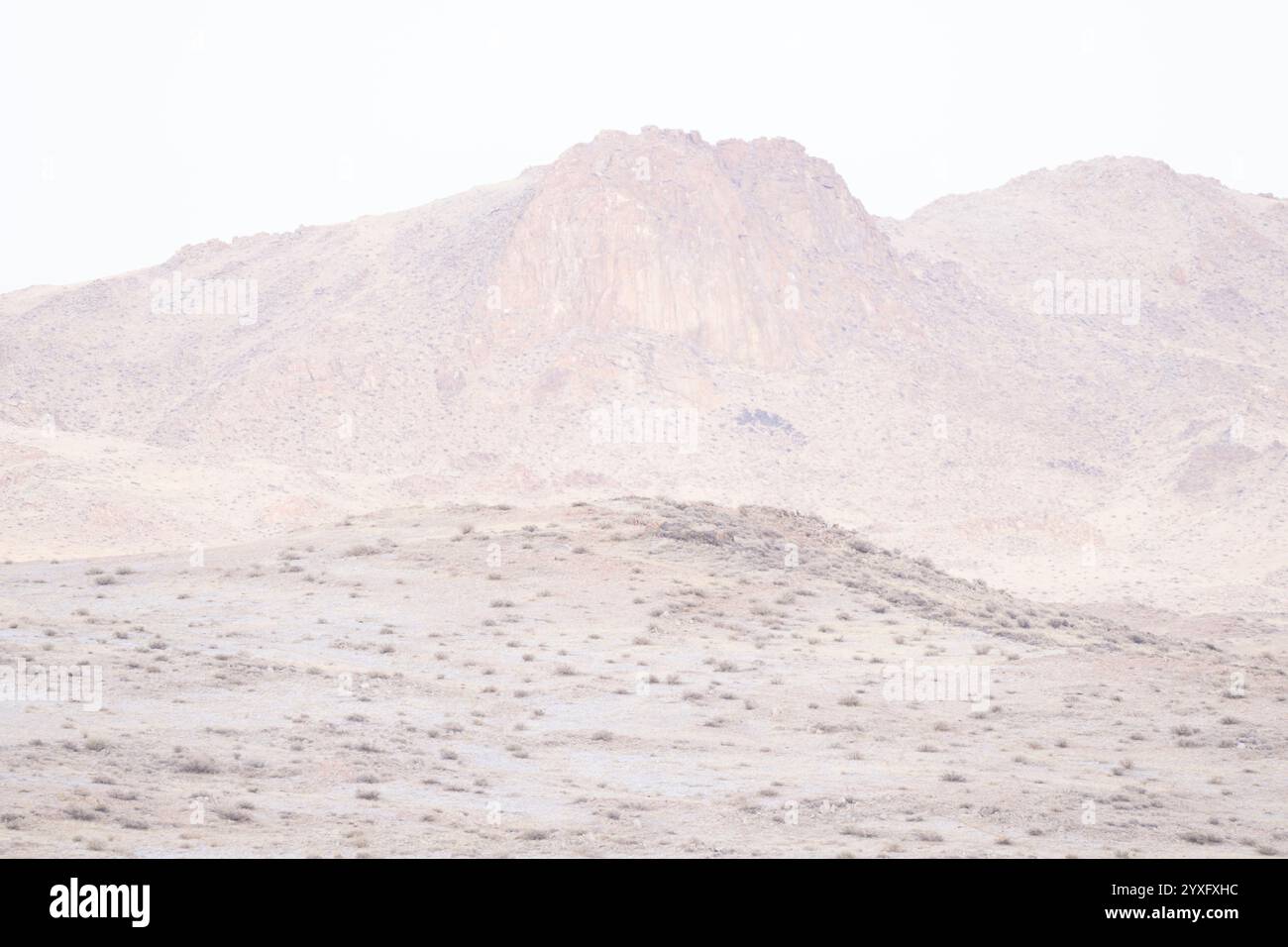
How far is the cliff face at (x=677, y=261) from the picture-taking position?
7838 cm

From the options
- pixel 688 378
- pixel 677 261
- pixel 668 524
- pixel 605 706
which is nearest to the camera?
pixel 605 706

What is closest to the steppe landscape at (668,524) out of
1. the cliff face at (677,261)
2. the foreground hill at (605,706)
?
the foreground hill at (605,706)

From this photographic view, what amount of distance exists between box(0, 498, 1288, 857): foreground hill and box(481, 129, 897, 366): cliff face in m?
43.8

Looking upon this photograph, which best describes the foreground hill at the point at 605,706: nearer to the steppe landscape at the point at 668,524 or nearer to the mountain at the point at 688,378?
the steppe landscape at the point at 668,524

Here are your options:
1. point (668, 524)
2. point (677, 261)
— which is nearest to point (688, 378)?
point (677, 261)

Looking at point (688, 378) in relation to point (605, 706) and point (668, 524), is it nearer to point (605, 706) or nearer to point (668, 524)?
point (668, 524)

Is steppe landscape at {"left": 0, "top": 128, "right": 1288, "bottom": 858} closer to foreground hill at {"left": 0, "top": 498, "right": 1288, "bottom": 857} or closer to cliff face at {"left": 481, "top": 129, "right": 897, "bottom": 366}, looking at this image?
foreground hill at {"left": 0, "top": 498, "right": 1288, "bottom": 857}

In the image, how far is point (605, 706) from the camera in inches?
834

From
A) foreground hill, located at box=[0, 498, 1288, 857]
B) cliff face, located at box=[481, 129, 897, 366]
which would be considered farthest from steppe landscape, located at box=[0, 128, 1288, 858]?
cliff face, located at box=[481, 129, 897, 366]

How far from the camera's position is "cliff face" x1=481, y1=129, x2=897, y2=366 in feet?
257

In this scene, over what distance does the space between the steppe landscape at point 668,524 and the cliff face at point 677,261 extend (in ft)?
0.81

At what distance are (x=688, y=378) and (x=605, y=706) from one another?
54514 mm

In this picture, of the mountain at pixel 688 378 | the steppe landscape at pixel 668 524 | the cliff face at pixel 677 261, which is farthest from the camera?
the cliff face at pixel 677 261
